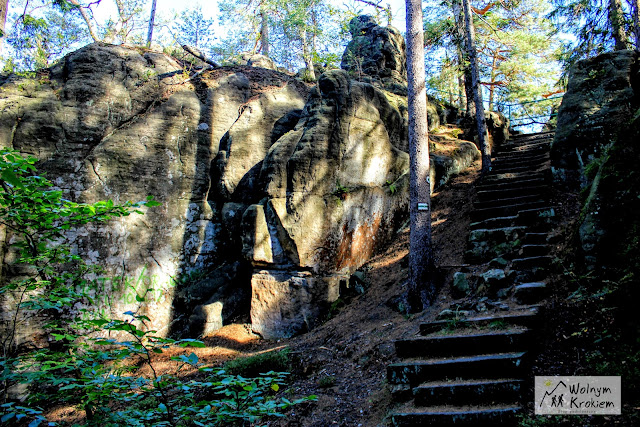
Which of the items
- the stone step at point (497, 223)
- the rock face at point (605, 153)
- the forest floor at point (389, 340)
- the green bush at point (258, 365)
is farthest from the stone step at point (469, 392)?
the stone step at point (497, 223)

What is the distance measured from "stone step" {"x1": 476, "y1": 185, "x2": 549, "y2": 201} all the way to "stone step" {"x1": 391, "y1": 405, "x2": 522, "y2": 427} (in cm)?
638

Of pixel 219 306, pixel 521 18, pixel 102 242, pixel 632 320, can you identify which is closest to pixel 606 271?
pixel 632 320

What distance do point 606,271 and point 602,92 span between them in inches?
227

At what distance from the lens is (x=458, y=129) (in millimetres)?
16062

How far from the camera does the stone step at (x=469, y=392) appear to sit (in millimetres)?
4293

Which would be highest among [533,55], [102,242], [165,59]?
[533,55]

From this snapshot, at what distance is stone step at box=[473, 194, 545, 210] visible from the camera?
8875mm

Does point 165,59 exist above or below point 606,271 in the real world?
above

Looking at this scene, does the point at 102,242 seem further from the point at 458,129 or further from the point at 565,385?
the point at 458,129

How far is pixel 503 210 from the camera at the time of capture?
9.01m

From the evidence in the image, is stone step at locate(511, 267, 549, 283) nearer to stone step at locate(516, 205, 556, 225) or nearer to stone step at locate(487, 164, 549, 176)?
stone step at locate(516, 205, 556, 225)

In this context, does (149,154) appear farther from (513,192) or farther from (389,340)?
(513,192)

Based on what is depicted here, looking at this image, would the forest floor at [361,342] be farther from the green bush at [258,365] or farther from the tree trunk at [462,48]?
the tree trunk at [462,48]

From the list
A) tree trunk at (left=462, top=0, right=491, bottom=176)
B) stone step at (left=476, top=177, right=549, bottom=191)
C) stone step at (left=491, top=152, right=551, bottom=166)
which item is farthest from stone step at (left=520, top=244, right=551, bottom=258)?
tree trunk at (left=462, top=0, right=491, bottom=176)
